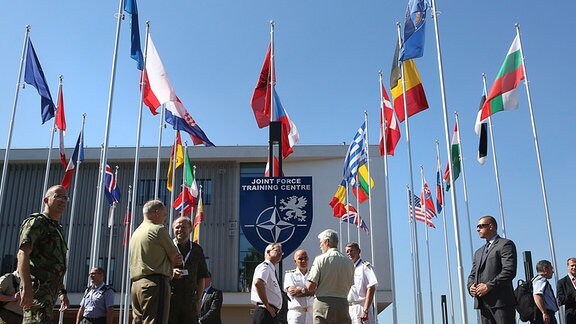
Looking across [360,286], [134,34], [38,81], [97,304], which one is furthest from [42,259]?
[38,81]

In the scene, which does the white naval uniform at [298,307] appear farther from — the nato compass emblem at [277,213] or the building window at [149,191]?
the building window at [149,191]

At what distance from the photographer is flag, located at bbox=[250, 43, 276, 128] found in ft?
48.4

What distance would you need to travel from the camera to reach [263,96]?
1516 cm

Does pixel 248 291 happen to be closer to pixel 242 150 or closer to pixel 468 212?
pixel 242 150

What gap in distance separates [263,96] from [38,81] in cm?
677

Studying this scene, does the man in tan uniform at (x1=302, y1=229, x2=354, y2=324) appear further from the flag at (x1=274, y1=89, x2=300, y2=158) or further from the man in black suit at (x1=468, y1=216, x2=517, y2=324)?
the flag at (x1=274, y1=89, x2=300, y2=158)

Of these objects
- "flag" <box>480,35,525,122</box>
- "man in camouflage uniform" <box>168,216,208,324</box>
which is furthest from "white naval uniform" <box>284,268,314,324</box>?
"flag" <box>480,35,525,122</box>

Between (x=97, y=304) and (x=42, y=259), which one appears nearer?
(x=42, y=259)

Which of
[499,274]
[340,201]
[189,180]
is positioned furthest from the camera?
[340,201]

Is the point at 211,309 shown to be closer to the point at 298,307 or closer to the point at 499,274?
the point at 298,307

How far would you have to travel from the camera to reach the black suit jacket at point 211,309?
10305mm

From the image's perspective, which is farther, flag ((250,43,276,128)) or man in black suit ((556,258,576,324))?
flag ((250,43,276,128))

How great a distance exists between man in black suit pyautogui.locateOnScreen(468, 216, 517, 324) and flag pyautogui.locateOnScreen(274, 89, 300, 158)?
842 centimetres

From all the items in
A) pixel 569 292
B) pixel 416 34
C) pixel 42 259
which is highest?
pixel 416 34
